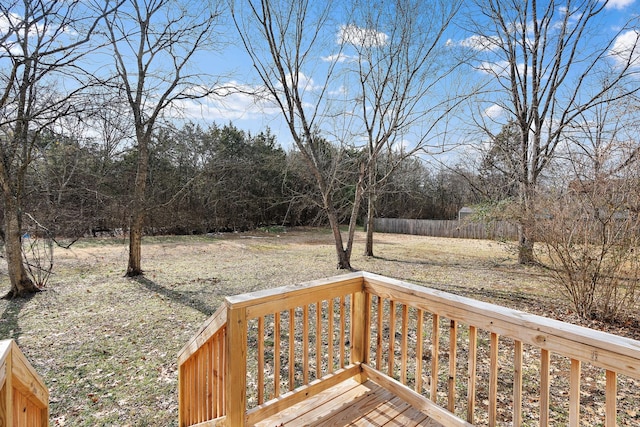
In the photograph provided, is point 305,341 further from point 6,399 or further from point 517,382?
point 6,399

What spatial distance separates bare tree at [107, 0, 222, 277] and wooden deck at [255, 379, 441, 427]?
6263mm

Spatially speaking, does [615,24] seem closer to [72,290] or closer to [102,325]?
[102,325]

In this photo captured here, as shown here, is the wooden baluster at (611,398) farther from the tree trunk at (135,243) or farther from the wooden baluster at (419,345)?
the tree trunk at (135,243)

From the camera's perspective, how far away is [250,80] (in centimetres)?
723

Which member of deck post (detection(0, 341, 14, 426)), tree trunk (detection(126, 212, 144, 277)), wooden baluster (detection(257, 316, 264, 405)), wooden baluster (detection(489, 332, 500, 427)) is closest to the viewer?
deck post (detection(0, 341, 14, 426))

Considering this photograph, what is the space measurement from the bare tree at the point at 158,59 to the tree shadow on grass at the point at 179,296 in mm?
735

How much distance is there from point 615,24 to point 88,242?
16.7 metres

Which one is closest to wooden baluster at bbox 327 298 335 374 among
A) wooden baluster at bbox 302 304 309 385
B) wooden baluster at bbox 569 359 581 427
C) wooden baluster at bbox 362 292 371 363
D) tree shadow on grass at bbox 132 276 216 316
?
wooden baluster at bbox 302 304 309 385

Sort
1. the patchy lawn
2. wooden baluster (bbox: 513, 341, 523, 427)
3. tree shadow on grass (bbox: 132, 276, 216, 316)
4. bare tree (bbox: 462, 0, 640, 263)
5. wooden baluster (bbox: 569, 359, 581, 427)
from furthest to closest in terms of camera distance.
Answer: bare tree (bbox: 462, 0, 640, 263) → tree shadow on grass (bbox: 132, 276, 216, 316) → the patchy lawn → wooden baluster (bbox: 513, 341, 523, 427) → wooden baluster (bbox: 569, 359, 581, 427)

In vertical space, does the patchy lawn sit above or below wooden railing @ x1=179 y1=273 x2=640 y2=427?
below

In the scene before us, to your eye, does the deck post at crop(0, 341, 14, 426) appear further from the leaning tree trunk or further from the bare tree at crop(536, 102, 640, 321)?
the leaning tree trunk

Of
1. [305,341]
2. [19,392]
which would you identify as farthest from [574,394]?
[19,392]

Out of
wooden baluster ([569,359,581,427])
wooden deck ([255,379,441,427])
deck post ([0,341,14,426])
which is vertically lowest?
wooden deck ([255,379,441,427])

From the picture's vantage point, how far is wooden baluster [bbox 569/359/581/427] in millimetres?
1315
